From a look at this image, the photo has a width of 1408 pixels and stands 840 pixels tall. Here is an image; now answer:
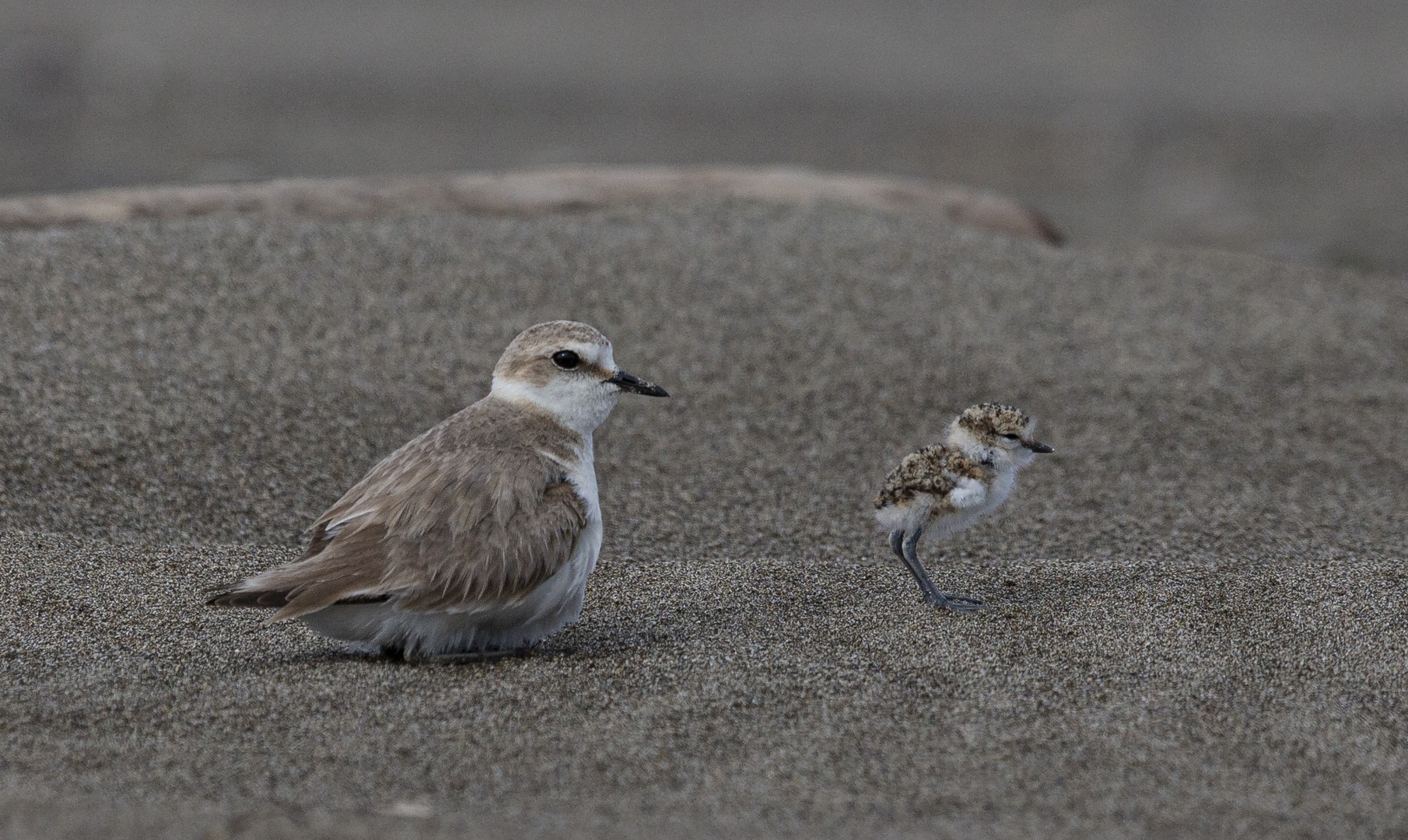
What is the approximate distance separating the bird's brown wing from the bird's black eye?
372mm

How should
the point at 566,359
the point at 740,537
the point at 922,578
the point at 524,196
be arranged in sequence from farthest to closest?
the point at 524,196 → the point at 740,537 → the point at 922,578 → the point at 566,359

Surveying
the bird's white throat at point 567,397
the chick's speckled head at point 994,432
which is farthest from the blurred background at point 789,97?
the bird's white throat at point 567,397

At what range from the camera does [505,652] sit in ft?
14.2

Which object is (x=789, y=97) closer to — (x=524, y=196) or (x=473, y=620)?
(x=524, y=196)

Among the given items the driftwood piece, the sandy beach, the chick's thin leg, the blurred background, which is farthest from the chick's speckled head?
the blurred background

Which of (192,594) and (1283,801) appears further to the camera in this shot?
(192,594)

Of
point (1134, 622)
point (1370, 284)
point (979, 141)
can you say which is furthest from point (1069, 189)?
point (1134, 622)

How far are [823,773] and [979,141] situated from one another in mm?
14263

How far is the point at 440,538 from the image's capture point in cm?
412

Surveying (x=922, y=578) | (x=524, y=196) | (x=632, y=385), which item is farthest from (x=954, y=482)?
(x=524, y=196)

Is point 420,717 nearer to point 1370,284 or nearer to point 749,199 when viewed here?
point 749,199

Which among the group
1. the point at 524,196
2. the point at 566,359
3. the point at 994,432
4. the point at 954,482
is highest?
the point at 524,196

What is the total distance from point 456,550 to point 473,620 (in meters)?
A: 0.22

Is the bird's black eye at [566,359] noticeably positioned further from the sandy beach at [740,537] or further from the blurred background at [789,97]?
the blurred background at [789,97]
